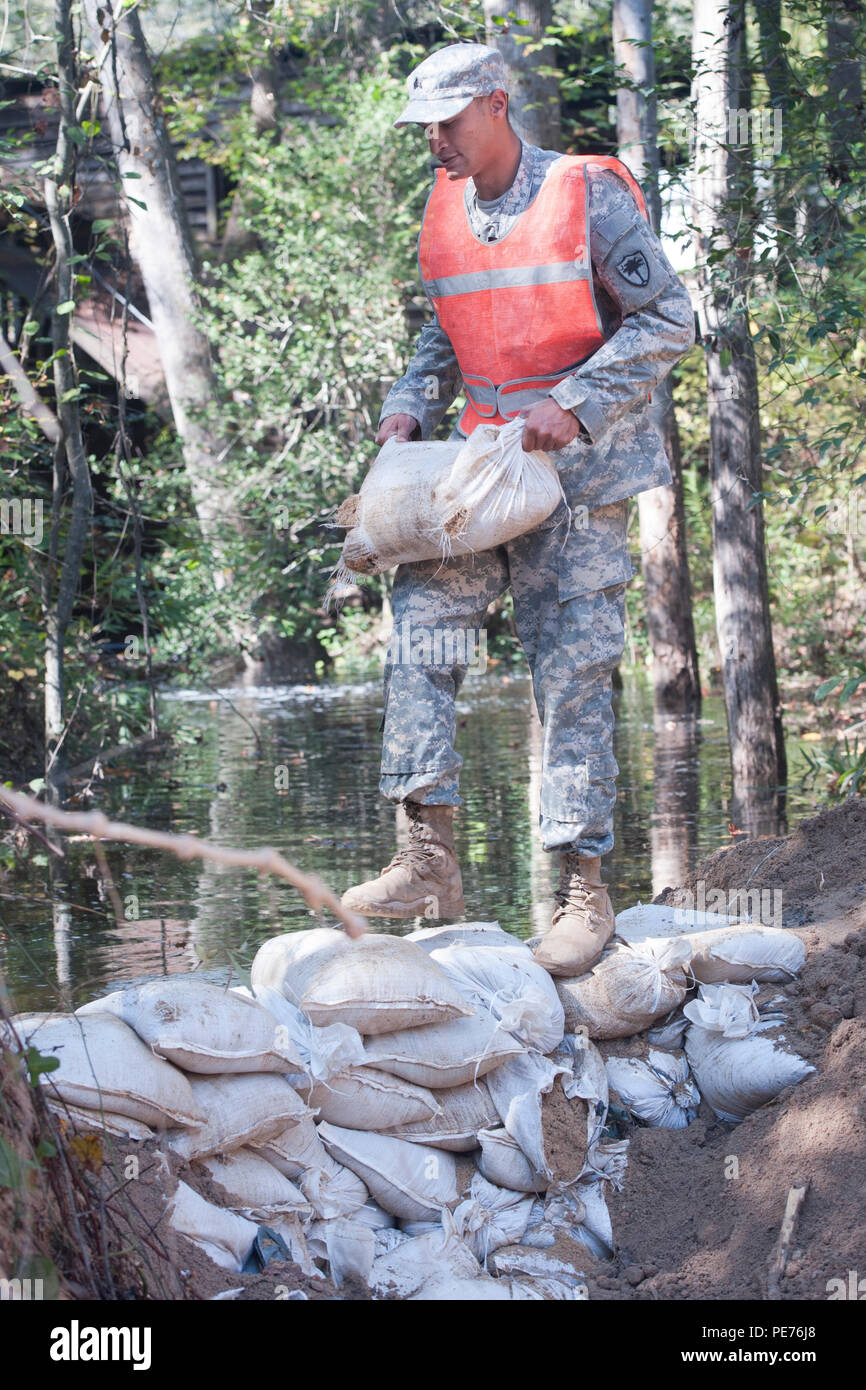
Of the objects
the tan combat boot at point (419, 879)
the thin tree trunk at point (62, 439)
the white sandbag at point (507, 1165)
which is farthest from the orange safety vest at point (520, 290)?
the thin tree trunk at point (62, 439)

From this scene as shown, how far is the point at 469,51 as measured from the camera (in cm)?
354

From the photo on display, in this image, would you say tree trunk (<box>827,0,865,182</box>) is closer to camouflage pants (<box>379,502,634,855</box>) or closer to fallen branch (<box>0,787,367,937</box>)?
camouflage pants (<box>379,502,634,855</box>)

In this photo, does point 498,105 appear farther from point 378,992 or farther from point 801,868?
point 801,868

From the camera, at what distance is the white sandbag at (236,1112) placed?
9.56ft

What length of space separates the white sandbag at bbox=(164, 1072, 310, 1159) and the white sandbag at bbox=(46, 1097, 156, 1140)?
74mm

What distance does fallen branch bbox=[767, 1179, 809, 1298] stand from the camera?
2.74m

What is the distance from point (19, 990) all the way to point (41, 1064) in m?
2.30

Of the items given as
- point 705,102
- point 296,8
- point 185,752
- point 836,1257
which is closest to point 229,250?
point 296,8

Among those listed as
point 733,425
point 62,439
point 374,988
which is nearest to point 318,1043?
point 374,988

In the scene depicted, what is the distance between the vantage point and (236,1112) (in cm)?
295

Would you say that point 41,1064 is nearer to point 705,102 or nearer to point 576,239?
point 576,239

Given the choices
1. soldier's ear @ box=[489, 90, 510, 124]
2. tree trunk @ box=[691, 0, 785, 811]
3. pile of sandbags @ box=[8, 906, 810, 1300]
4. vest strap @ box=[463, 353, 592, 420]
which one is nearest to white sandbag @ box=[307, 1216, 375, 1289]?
pile of sandbags @ box=[8, 906, 810, 1300]

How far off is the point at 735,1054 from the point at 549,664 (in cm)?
106

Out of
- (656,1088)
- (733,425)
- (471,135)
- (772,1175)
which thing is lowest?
(772,1175)
